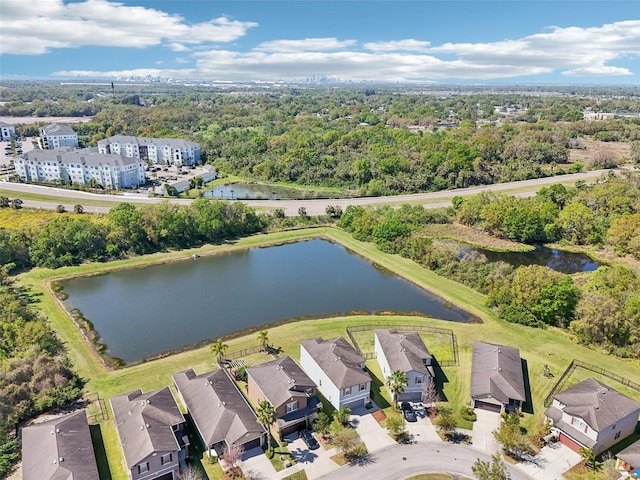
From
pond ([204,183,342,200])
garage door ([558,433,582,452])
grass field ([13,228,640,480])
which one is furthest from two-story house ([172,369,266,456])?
pond ([204,183,342,200])

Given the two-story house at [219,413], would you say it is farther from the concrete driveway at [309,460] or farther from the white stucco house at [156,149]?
the white stucco house at [156,149]

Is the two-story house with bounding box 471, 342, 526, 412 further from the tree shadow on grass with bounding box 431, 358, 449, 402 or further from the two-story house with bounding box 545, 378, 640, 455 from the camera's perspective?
the two-story house with bounding box 545, 378, 640, 455

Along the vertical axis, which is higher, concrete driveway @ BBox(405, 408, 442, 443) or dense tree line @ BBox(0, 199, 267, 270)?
dense tree line @ BBox(0, 199, 267, 270)

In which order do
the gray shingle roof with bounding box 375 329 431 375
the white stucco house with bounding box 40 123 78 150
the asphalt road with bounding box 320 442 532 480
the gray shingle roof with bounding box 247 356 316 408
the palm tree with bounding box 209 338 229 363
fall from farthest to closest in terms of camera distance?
the white stucco house with bounding box 40 123 78 150, the palm tree with bounding box 209 338 229 363, the gray shingle roof with bounding box 375 329 431 375, the gray shingle roof with bounding box 247 356 316 408, the asphalt road with bounding box 320 442 532 480

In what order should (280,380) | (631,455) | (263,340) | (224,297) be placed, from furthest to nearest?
(224,297), (263,340), (280,380), (631,455)

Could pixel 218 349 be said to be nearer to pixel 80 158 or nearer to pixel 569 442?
pixel 569 442

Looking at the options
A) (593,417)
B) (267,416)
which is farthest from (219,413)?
(593,417)
